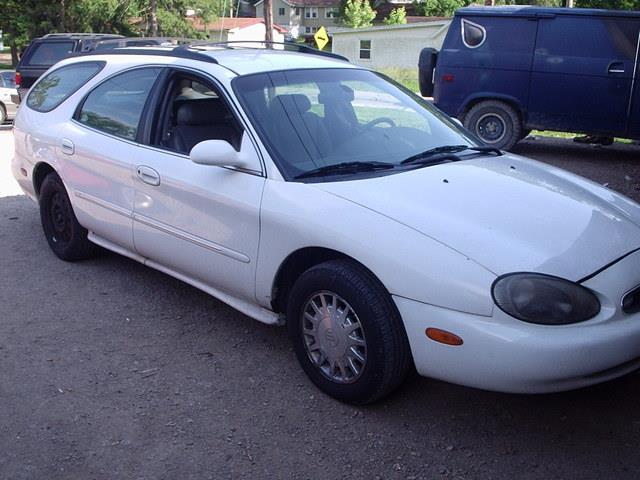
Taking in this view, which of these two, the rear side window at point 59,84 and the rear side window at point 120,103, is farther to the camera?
the rear side window at point 59,84

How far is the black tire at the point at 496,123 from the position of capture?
11.5 meters

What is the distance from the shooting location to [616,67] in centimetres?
1067

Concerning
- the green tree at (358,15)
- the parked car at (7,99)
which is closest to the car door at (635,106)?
the parked car at (7,99)

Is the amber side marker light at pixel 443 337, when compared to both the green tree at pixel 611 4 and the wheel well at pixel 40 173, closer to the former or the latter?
the wheel well at pixel 40 173

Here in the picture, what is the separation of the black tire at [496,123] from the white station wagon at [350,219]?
687 centimetres

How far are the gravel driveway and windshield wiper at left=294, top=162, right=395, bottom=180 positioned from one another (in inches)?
42.1

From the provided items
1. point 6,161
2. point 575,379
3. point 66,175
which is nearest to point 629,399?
point 575,379

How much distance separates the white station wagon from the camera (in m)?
3.09

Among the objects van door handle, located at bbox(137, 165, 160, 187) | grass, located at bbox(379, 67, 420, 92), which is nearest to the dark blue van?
van door handle, located at bbox(137, 165, 160, 187)

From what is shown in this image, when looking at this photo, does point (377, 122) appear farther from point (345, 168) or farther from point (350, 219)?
point (350, 219)

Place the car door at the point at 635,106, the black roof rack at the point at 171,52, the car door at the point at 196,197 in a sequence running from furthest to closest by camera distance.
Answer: the car door at the point at 635,106
the black roof rack at the point at 171,52
the car door at the point at 196,197

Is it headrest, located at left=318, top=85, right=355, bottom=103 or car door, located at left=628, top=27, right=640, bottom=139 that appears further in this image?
car door, located at left=628, top=27, right=640, bottom=139

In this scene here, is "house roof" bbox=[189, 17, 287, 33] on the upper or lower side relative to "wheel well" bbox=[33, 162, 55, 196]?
upper

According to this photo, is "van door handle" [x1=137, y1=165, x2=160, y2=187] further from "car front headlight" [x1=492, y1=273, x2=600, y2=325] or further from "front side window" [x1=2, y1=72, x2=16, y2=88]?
"front side window" [x1=2, y1=72, x2=16, y2=88]
